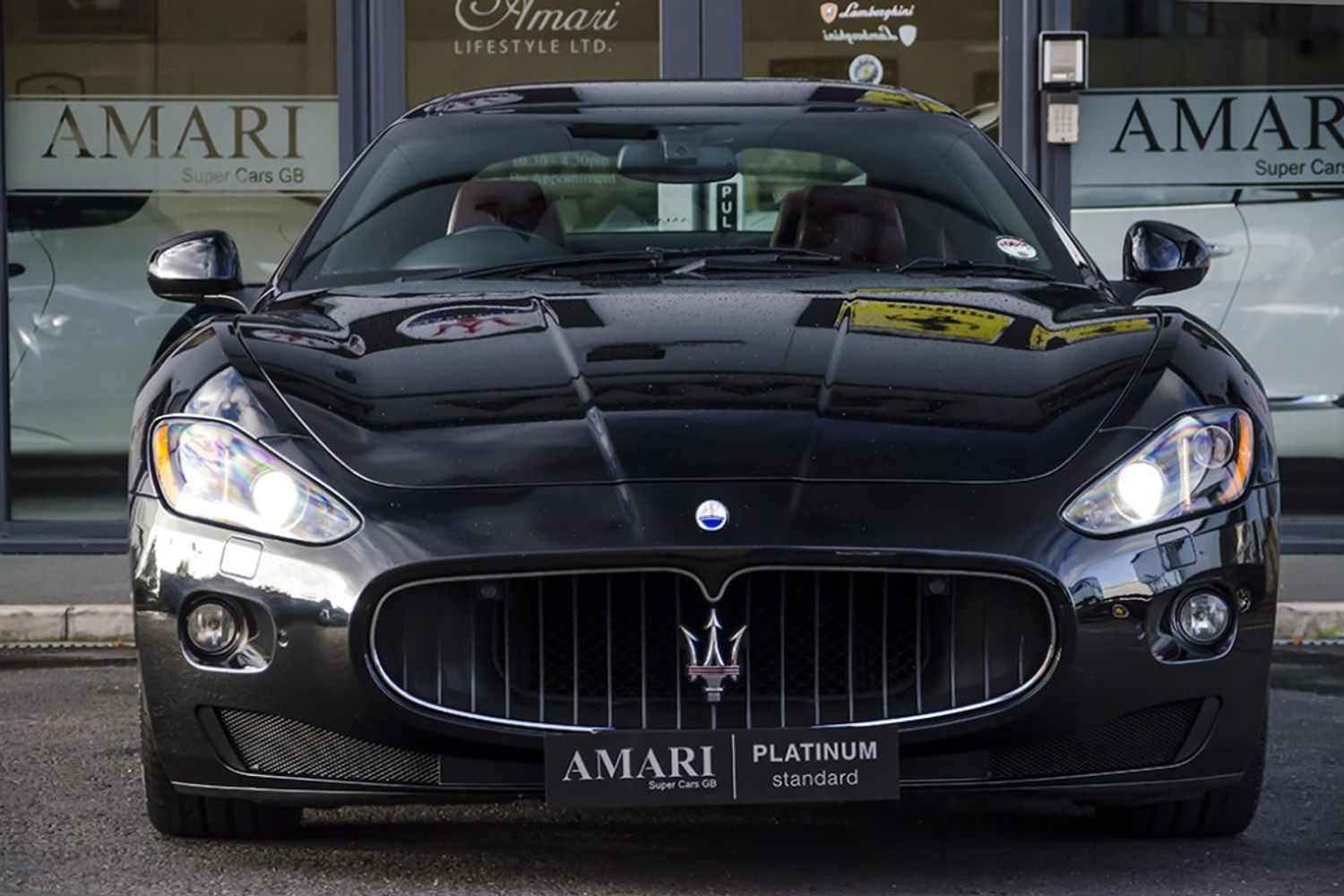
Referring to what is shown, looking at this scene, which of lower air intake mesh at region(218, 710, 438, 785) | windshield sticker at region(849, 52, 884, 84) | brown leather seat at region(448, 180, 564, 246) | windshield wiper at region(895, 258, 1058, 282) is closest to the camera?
lower air intake mesh at region(218, 710, 438, 785)

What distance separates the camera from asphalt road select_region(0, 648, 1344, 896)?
4.16 meters

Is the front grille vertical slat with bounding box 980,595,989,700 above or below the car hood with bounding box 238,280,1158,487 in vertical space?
below

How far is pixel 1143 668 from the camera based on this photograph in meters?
3.94

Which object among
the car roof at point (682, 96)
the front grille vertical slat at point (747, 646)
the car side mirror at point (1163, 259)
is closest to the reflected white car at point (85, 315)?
the car roof at point (682, 96)

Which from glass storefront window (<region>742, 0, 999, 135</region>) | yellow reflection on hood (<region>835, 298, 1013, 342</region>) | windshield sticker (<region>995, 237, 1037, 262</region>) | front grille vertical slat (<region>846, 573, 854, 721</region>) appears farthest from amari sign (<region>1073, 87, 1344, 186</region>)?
front grille vertical slat (<region>846, 573, 854, 721</region>)

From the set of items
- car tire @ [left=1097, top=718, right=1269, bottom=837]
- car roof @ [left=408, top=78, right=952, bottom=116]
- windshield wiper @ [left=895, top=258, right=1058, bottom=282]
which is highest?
car roof @ [left=408, top=78, right=952, bottom=116]

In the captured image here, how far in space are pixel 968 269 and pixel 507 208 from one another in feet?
3.40

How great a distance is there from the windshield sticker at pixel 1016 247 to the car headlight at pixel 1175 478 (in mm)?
1099

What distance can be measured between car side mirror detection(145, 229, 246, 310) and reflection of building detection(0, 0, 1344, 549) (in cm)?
495

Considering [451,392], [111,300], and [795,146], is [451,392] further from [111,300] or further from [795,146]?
[111,300]

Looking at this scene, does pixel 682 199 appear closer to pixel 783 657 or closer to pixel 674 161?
pixel 674 161

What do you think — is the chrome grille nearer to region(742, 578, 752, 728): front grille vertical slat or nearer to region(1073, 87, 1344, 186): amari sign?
region(742, 578, 752, 728): front grille vertical slat

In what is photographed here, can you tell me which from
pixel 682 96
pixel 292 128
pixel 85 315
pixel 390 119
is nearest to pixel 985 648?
pixel 682 96

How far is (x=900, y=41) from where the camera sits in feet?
33.4
